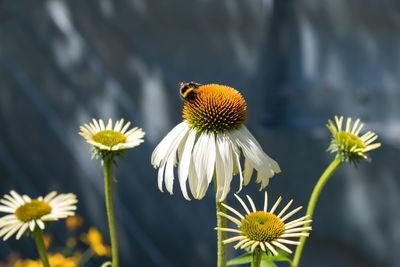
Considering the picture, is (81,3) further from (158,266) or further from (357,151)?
(357,151)

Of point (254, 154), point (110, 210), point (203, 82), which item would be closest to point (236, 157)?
point (254, 154)

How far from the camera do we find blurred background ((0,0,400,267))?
56.3 inches

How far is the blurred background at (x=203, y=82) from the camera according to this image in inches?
56.3

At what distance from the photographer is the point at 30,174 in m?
2.18

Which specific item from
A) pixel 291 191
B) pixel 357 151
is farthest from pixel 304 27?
pixel 357 151

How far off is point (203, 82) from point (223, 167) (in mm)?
1188

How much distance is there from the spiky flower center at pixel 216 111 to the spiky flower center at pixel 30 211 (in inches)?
7.9

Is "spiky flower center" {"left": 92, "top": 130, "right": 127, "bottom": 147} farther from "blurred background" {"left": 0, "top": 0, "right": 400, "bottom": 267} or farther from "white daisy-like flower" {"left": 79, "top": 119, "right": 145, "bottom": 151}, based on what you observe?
"blurred background" {"left": 0, "top": 0, "right": 400, "bottom": 267}

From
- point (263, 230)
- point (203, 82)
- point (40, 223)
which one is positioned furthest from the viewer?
point (203, 82)

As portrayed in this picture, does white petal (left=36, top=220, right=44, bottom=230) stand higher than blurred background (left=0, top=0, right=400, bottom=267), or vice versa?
blurred background (left=0, top=0, right=400, bottom=267)

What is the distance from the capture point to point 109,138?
1.63ft

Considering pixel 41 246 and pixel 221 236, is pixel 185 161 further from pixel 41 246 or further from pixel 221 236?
pixel 41 246

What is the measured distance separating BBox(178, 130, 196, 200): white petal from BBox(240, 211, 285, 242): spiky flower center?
0.19 ft

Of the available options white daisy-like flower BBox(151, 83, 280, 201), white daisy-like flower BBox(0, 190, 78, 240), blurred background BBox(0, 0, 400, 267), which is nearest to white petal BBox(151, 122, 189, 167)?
white daisy-like flower BBox(151, 83, 280, 201)
